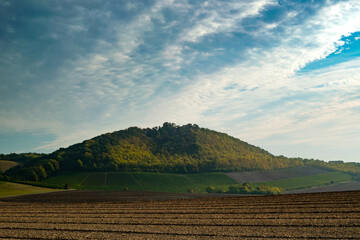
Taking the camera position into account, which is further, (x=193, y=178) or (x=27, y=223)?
(x=193, y=178)

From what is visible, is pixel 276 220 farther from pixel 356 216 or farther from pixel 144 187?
pixel 144 187

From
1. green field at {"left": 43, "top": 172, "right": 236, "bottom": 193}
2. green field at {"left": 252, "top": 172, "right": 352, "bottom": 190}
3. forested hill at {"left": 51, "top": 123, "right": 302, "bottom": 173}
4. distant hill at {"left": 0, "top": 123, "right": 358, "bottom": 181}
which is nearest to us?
green field at {"left": 43, "top": 172, "right": 236, "bottom": 193}

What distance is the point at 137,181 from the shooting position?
115125mm

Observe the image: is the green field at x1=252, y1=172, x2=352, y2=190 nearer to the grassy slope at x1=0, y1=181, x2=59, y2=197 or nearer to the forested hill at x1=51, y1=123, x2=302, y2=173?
the forested hill at x1=51, y1=123, x2=302, y2=173

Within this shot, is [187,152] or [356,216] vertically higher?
[187,152]

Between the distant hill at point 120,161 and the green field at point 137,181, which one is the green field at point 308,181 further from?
the distant hill at point 120,161

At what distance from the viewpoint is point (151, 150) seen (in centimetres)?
19338

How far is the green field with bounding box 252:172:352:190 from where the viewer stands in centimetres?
12536

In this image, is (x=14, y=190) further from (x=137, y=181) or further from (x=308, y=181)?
(x=308, y=181)

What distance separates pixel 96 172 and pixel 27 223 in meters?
101

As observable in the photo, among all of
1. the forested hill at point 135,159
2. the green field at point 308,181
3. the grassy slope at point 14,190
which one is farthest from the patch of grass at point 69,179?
the green field at point 308,181

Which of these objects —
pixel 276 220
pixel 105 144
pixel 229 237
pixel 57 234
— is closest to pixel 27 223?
pixel 57 234

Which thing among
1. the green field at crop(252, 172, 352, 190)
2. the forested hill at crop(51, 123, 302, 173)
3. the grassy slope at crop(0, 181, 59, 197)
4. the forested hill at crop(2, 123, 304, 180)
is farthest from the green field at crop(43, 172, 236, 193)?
the green field at crop(252, 172, 352, 190)

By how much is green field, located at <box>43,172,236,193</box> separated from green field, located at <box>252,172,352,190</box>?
20512 millimetres
